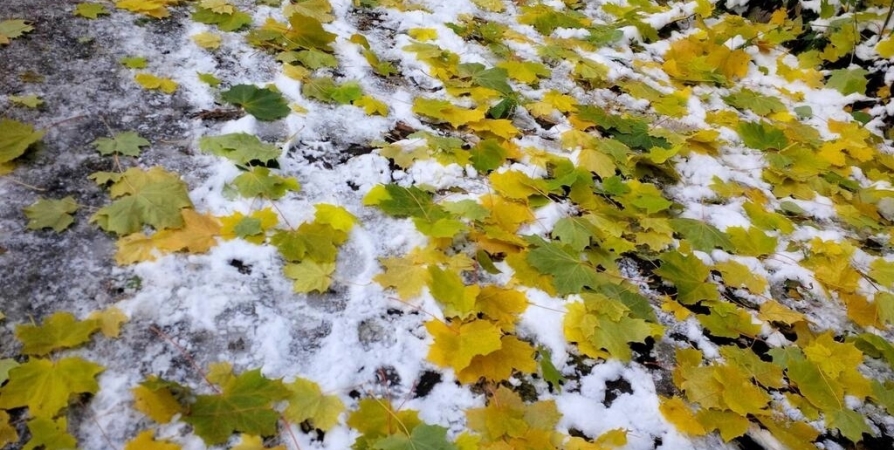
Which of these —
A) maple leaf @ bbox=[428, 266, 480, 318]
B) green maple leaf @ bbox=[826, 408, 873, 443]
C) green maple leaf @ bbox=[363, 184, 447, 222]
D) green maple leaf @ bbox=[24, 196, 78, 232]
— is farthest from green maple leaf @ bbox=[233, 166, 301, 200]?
green maple leaf @ bbox=[826, 408, 873, 443]

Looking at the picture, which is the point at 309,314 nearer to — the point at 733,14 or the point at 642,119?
the point at 642,119

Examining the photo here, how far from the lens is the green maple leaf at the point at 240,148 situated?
1910mm

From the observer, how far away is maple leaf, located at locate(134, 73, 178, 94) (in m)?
2.13

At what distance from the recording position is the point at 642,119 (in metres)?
2.67

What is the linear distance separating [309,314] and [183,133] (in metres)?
0.93

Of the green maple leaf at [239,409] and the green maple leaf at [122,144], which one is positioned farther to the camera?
the green maple leaf at [122,144]

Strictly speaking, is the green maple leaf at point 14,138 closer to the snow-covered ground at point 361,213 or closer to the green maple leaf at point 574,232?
the snow-covered ground at point 361,213

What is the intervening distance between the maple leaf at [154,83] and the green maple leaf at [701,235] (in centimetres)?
202

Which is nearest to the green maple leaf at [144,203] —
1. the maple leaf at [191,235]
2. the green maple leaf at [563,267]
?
the maple leaf at [191,235]

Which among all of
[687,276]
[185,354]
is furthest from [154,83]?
[687,276]

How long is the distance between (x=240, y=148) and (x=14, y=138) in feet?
2.20

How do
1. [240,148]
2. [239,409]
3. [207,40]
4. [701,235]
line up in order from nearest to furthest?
[239,409]
[240,148]
[701,235]
[207,40]

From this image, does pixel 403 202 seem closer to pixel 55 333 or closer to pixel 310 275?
pixel 310 275

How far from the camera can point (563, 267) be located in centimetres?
178
